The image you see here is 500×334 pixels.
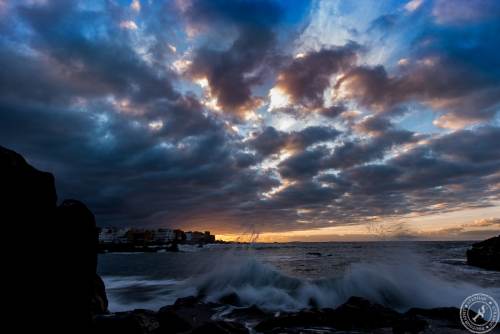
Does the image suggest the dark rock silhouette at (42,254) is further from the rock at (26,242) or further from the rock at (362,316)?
the rock at (362,316)

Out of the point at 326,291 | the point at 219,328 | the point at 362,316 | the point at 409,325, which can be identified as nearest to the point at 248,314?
the point at 219,328

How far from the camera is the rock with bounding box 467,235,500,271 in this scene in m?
34.4

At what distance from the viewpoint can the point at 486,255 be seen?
1427 inches

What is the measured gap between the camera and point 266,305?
15.5m

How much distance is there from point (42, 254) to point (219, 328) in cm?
569

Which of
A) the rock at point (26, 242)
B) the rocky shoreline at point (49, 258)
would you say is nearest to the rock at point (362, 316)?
the rocky shoreline at point (49, 258)

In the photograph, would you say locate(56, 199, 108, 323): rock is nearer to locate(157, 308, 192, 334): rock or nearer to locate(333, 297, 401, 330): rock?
locate(157, 308, 192, 334): rock

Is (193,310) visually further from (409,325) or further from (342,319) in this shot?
(409,325)

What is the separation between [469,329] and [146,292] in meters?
20.4

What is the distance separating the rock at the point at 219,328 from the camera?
884 centimetres

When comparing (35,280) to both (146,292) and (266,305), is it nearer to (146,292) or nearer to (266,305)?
(266,305)

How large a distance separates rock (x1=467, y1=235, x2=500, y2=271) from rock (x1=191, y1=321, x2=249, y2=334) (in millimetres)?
36465

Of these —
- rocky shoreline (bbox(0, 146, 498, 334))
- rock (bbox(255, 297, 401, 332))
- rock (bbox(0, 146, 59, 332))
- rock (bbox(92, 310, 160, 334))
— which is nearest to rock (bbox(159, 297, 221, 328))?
rock (bbox(255, 297, 401, 332))

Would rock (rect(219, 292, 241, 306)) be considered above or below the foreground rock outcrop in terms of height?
below
